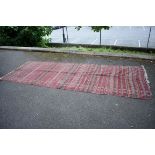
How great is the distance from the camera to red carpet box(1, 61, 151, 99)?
14.5 feet

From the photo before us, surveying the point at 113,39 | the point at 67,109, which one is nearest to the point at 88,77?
the point at 67,109

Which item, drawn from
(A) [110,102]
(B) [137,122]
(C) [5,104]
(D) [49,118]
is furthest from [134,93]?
(C) [5,104]

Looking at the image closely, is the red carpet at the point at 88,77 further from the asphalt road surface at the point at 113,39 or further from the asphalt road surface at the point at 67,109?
the asphalt road surface at the point at 113,39

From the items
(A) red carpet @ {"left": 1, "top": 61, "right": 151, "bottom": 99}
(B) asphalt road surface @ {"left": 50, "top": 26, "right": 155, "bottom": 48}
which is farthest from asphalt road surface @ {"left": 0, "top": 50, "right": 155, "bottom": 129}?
(B) asphalt road surface @ {"left": 50, "top": 26, "right": 155, "bottom": 48}

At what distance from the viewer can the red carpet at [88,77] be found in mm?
4430

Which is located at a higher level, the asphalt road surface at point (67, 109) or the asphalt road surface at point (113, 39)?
the asphalt road surface at point (67, 109)

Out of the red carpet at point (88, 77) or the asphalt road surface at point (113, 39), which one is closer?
the red carpet at point (88, 77)

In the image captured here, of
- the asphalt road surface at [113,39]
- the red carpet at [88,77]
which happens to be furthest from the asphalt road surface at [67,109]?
the asphalt road surface at [113,39]

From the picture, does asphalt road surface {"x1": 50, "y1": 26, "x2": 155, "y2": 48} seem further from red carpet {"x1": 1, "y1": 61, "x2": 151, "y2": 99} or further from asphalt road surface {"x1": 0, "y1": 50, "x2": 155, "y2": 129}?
asphalt road surface {"x1": 0, "y1": 50, "x2": 155, "y2": 129}

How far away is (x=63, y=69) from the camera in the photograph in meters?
5.84

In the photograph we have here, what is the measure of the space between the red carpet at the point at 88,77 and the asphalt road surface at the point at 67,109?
8.4 inches

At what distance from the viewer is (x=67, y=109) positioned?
12.5 feet

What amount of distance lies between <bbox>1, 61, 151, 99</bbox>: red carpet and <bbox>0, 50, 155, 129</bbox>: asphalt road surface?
0.21m

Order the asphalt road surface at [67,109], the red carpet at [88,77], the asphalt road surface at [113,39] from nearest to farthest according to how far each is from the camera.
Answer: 1. the asphalt road surface at [67,109]
2. the red carpet at [88,77]
3. the asphalt road surface at [113,39]
